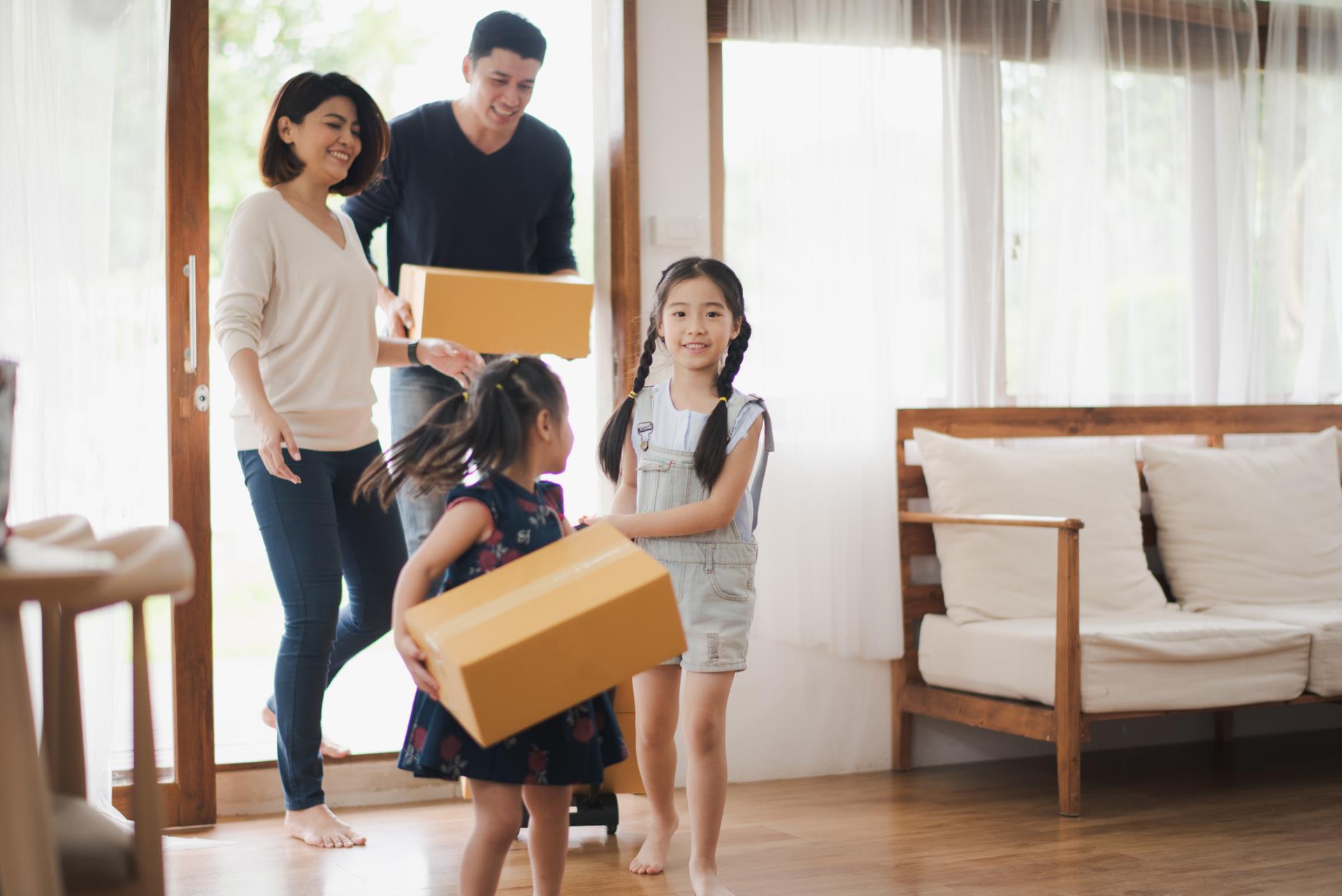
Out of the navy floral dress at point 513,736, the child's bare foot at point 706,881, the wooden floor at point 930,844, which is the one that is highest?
the navy floral dress at point 513,736

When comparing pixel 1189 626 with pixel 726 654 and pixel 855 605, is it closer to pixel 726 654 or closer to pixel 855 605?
pixel 855 605

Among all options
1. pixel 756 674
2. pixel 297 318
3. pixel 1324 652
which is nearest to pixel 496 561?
pixel 297 318

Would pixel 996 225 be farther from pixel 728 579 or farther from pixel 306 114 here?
pixel 306 114

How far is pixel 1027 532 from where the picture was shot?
3084 mm

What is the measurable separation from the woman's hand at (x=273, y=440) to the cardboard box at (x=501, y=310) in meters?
0.37

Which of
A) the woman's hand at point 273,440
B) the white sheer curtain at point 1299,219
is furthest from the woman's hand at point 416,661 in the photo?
the white sheer curtain at point 1299,219

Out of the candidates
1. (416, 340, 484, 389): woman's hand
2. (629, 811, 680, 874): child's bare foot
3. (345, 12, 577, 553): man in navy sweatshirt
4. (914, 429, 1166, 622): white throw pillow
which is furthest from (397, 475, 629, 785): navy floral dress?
(914, 429, 1166, 622): white throw pillow

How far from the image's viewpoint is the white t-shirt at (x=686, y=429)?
2.11 meters

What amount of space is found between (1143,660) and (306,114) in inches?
79.8

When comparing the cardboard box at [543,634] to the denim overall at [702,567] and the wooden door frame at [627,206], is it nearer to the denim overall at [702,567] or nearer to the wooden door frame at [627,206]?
the denim overall at [702,567]

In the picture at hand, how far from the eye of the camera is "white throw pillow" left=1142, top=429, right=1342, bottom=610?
3.23 metres

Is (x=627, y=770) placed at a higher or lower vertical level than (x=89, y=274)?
lower

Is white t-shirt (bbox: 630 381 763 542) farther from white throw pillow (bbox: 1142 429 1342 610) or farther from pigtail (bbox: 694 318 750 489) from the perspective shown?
white throw pillow (bbox: 1142 429 1342 610)

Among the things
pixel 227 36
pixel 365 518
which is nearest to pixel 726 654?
pixel 365 518
